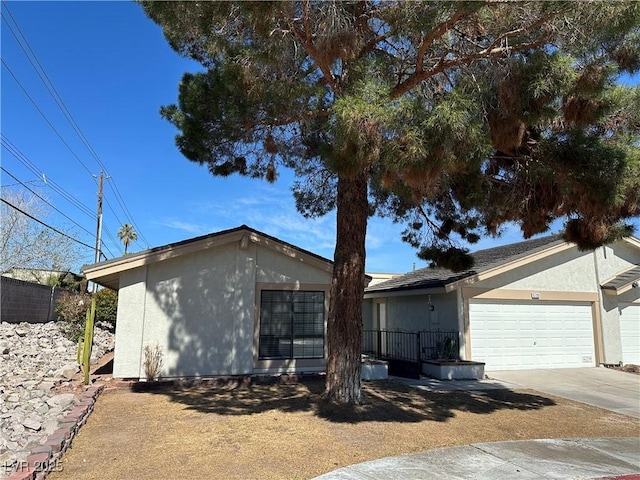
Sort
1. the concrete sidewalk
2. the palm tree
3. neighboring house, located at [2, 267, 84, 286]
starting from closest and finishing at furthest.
Result: 1. the concrete sidewalk
2. neighboring house, located at [2, 267, 84, 286]
3. the palm tree

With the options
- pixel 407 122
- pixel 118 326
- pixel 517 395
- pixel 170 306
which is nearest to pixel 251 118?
pixel 407 122

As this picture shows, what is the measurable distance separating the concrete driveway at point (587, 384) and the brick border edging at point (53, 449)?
9.87 m

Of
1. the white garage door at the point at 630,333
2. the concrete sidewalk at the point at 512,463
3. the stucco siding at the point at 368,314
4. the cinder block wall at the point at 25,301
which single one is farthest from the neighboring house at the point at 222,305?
the white garage door at the point at 630,333

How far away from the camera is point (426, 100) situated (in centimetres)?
651

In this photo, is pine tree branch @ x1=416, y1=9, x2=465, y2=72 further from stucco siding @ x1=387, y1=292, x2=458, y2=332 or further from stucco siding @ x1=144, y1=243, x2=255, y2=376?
stucco siding @ x1=387, y1=292, x2=458, y2=332

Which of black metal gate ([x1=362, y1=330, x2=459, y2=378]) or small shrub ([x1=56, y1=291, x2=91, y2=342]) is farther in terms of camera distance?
small shrub ([x1=56, y1=291, x2=91, y2=342])

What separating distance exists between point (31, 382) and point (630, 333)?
18.8m

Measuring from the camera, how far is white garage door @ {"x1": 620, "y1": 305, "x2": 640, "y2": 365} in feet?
54.2

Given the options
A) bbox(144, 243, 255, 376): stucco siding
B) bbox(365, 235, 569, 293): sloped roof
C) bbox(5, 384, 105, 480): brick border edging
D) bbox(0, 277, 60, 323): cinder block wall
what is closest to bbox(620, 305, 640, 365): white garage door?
bbox(365, 235, 569, 293): sloped roof

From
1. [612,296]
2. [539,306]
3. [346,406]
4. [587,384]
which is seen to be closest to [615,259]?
[612,296]

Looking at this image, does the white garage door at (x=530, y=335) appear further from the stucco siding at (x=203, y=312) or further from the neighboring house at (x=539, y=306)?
the stucco siding at (x=203, y=312)

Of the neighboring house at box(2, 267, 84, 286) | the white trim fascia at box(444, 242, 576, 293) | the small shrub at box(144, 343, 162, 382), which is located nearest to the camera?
the small shrub at box(144, 343, 162, 382)

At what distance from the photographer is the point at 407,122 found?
6.16 metres

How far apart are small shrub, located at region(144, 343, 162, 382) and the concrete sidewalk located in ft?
22.2
